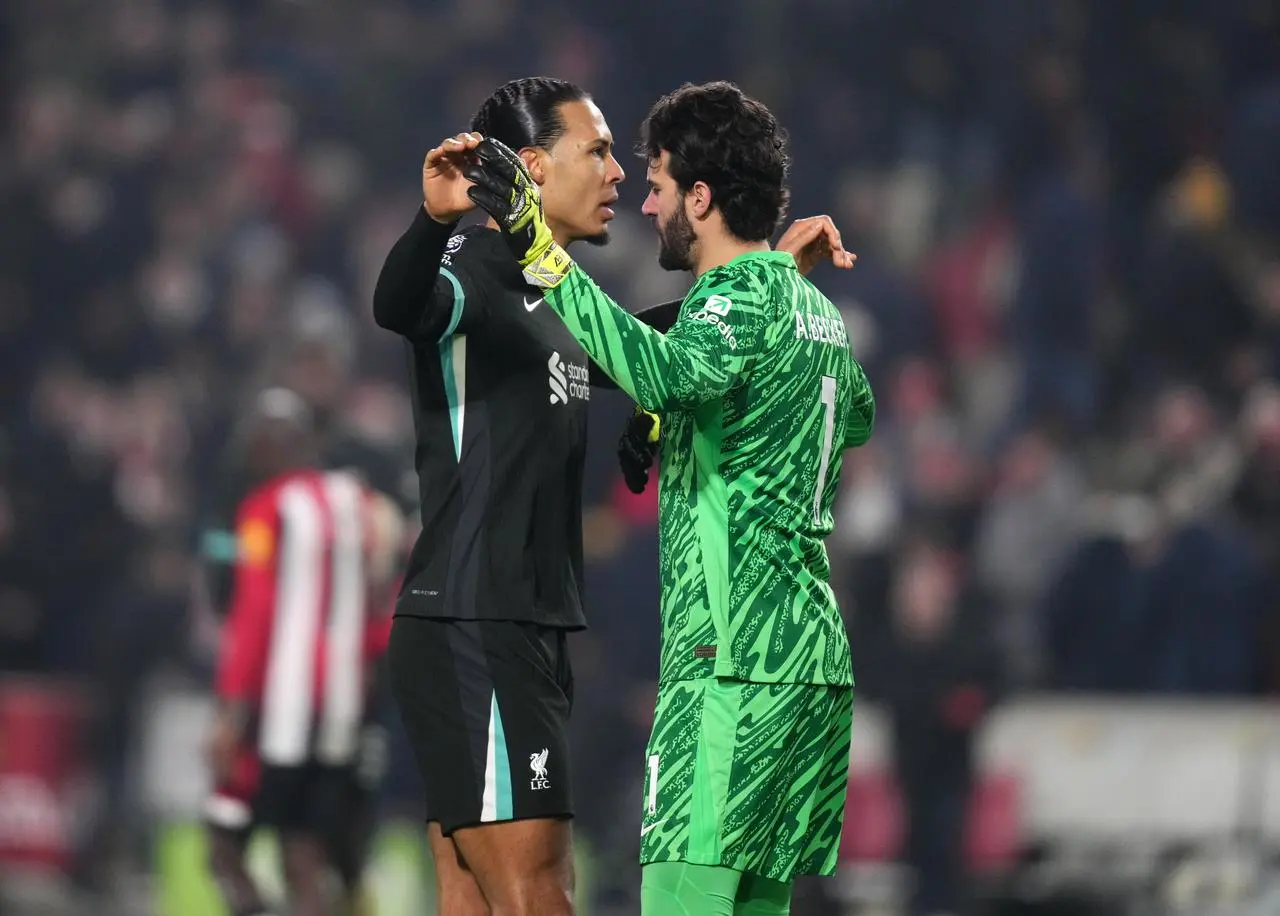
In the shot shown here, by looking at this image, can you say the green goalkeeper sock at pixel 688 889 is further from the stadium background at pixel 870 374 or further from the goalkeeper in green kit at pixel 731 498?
the stadium background at pixel 870 374

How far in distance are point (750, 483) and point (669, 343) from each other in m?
0.37

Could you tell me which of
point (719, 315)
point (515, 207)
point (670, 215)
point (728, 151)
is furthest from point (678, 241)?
point (515, 207)

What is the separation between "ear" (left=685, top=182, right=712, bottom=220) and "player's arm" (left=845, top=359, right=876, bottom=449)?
0.51m

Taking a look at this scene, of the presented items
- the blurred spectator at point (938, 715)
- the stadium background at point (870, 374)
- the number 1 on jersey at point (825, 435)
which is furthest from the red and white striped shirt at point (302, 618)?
the number 1 on jersey at point (825, 435)

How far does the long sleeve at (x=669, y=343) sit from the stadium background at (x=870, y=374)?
4163 millimetres

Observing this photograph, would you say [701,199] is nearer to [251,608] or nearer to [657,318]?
[657,318]

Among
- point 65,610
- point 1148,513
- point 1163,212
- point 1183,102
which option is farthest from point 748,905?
point 65,610

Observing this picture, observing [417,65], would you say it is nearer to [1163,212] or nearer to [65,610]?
[65,610]

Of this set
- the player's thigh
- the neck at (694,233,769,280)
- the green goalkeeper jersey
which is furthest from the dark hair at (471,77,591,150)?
the player's thigh

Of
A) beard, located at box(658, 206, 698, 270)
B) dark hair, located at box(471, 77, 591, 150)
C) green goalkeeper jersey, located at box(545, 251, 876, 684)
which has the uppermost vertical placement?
dark hair, located at box(471, 77, 591, 150)

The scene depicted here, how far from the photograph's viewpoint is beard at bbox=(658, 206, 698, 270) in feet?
13.1

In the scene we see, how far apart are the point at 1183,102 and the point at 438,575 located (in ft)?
24.4

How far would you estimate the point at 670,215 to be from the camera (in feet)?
13.2

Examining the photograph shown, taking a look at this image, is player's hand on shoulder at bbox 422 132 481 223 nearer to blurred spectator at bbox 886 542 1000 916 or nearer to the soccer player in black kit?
the soccer player in black kit
